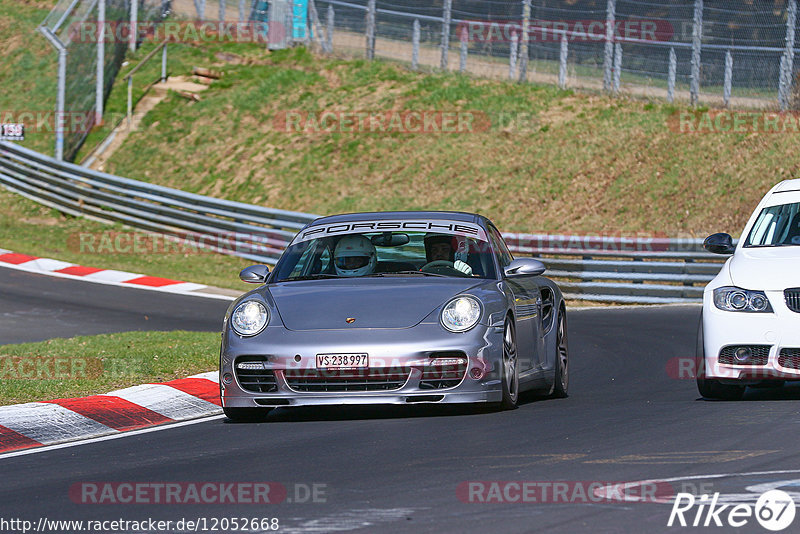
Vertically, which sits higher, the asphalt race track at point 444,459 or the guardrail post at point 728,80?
the guardrail post at point 728,80

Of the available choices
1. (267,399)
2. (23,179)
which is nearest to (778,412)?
(267,399)

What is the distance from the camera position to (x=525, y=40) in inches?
1131

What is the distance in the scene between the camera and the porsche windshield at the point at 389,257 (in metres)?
9.16

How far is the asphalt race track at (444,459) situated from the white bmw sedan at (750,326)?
0.20 metres

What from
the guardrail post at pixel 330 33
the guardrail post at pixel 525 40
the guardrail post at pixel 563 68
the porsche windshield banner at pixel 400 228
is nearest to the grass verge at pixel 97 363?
the porsche windshield banner at pixel 400 228

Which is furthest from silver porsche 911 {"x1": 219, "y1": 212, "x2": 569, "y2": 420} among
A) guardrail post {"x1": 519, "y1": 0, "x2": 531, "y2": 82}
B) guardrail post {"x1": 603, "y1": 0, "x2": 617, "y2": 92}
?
guardrail post {"x1": 519, "y1": 0, "x2": 531, "y2": 82}

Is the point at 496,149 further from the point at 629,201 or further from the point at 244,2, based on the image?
the point at 244,2

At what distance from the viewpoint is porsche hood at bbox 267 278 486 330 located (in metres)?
8.27

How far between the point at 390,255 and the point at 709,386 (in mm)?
2349

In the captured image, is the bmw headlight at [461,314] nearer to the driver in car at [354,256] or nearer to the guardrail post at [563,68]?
the driver in car at [354,256]

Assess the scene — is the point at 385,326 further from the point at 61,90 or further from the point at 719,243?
→ the point at 61,90

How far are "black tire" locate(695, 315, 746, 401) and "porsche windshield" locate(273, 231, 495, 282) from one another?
1502 mm

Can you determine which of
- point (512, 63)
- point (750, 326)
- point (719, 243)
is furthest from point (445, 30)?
point (750, 326)

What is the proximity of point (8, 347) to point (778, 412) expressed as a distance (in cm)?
783
